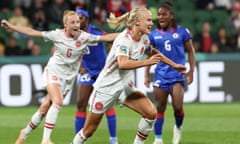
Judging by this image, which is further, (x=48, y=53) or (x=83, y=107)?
(x=48, y=53)

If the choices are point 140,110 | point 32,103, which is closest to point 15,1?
point 32,103

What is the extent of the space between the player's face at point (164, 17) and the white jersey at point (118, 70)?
6.06 ft

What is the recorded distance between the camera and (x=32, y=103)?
61.9 ft

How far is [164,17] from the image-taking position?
1208cm

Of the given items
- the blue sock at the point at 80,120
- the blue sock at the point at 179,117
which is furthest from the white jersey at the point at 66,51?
the blue sock at the point at 179,117

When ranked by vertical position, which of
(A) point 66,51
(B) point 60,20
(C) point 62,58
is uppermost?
(A) point 66,51

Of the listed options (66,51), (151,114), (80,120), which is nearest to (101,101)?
(151,114)

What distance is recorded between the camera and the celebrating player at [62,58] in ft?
36.8

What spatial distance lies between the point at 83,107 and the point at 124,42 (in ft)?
8.21

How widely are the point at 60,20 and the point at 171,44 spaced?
10.1 meters

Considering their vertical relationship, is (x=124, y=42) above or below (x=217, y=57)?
above

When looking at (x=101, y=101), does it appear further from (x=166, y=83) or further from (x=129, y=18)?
(x=166, y=83)

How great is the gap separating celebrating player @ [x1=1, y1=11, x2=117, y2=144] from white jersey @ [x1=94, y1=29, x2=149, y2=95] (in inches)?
38.5

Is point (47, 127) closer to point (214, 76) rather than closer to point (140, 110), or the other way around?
point (140, 110)
